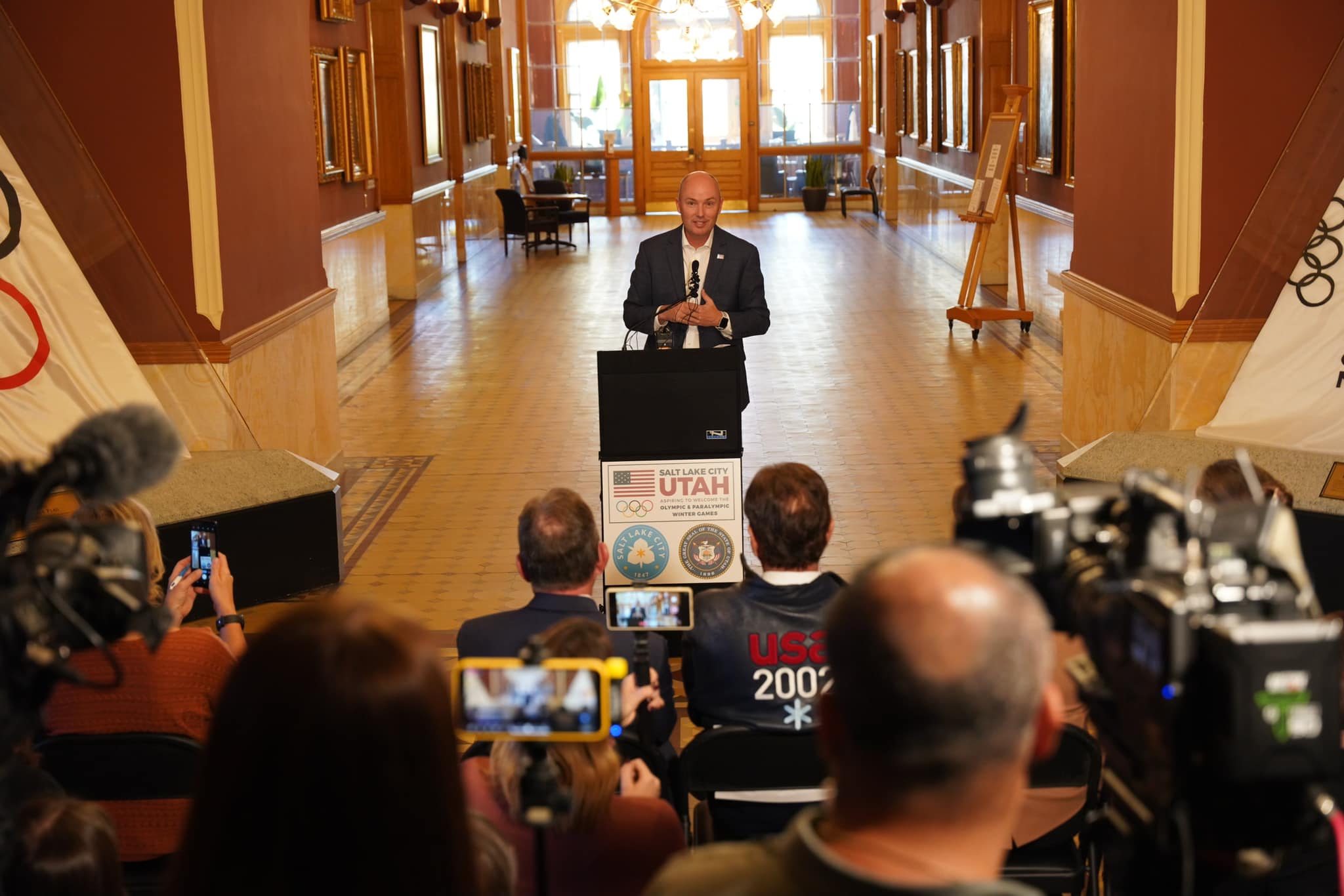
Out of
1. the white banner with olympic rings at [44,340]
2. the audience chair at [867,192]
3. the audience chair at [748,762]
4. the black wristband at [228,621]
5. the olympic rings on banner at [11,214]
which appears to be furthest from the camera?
the audience chair at [867,192]

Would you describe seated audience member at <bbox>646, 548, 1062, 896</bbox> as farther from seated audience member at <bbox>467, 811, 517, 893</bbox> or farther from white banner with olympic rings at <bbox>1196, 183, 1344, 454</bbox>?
white banner with olympic rings at <bbox>1196, 183, 1344, 454</bbox>

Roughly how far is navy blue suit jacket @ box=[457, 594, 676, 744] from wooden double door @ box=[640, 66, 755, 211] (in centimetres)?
2383

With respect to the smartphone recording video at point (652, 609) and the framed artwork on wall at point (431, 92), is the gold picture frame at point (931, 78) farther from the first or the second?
the smartphone recording video at point (652, 609)

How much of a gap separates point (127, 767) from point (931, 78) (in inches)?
636

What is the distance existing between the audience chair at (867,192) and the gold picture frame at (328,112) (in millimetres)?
12374

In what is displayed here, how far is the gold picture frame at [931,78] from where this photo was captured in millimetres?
17000

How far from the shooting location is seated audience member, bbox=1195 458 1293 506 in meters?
2.99

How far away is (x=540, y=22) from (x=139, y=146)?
69.6 ft

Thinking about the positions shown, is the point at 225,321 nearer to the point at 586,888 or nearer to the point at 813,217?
the point at 586,888

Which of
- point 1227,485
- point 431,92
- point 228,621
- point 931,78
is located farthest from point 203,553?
point 931,78

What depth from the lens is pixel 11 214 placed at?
5.11 meters

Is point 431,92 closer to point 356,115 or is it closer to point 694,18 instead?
point 356,115

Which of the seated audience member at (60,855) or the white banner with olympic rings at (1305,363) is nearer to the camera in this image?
the seated audience member at (60,855)

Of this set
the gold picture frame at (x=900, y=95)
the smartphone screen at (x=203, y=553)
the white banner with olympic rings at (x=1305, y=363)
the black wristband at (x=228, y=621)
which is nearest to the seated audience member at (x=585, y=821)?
the black wristband at (x=228, y=621)
